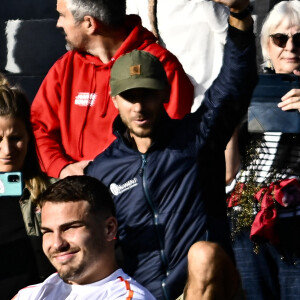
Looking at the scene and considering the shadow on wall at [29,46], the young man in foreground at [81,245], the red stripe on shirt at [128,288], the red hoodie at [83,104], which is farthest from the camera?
the shadow on wall at [29,46]

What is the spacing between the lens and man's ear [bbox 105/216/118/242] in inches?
177

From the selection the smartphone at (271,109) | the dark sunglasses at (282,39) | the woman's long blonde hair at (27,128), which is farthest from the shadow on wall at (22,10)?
the smartphone at (271,109)

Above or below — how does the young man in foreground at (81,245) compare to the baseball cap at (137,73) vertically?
below

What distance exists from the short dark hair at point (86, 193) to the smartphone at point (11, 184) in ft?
1.23

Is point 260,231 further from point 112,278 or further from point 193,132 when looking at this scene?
point 112,278

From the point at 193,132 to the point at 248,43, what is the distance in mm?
465

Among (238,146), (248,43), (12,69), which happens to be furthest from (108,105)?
(12,69)

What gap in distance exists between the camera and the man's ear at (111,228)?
4492mm

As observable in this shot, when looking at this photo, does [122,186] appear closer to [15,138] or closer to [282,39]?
[15,138]

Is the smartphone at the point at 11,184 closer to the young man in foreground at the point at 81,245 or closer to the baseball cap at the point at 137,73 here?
the young man in foreground at the point at 81,245

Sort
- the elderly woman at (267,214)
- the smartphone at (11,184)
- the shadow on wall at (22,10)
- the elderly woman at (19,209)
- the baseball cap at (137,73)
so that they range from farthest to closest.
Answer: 1. the shadow on wall at (22,10)
2. the elderly woman at (19,209)
3. the elderly woman at (267,214)
4. the smartphone at (11,184)
5. the baseball cap at (137,73)

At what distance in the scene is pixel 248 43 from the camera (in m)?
4.61

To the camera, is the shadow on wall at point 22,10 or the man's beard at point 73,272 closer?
the man's beard at point 73,272

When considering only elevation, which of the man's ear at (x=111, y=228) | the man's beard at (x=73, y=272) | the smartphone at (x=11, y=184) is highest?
the smartphone at (x=11, y=184)
